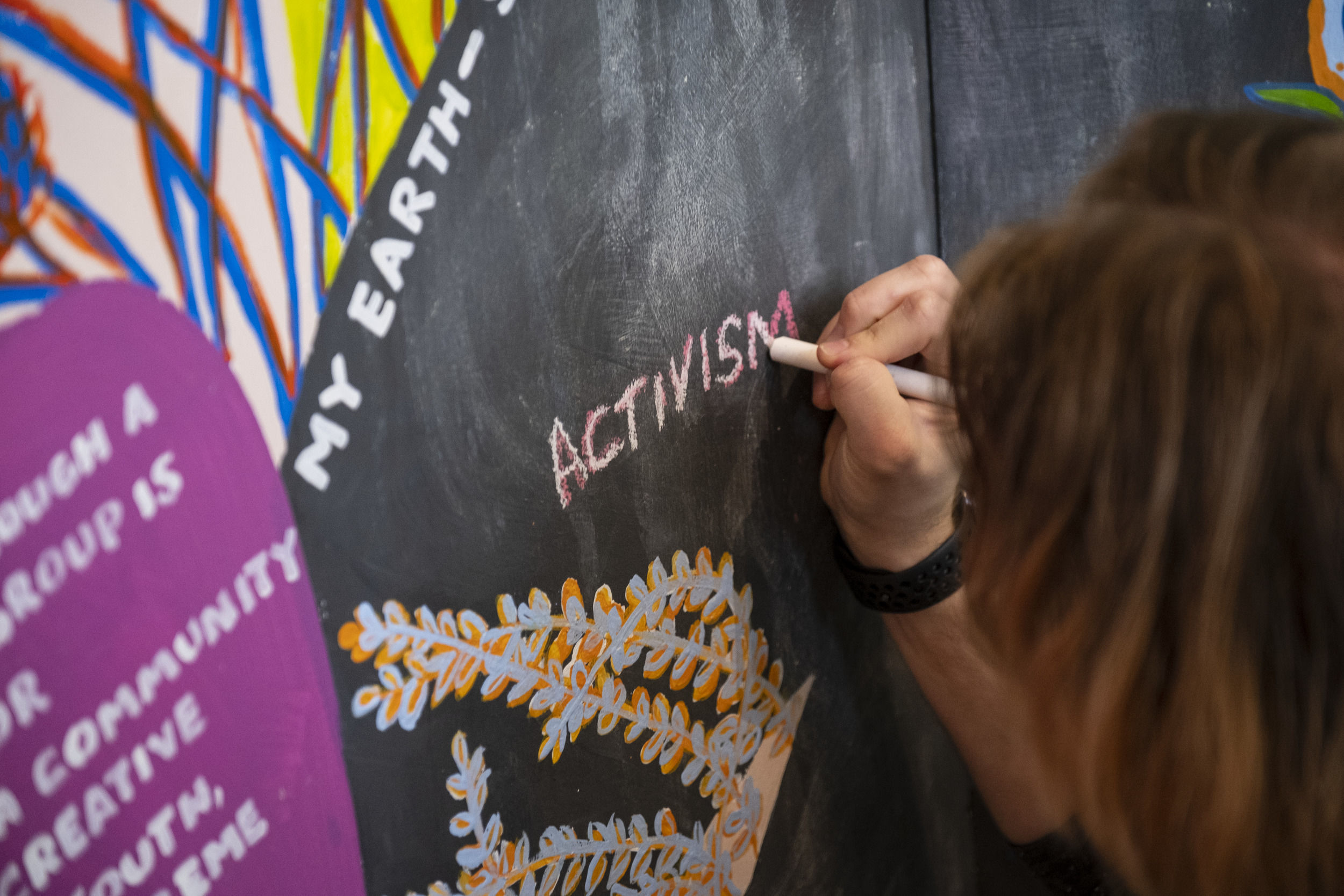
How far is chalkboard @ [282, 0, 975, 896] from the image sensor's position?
1.52 ft

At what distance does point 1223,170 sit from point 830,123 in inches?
13.8

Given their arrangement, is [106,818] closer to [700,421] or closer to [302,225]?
[302,225]

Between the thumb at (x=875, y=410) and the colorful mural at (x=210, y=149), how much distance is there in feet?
1.13

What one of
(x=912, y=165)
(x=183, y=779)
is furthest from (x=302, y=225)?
(x=912, y=165)

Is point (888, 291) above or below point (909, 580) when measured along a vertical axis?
above

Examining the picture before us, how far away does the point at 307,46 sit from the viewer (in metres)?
0.41

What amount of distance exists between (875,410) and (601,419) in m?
0.20

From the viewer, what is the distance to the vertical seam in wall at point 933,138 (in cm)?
85

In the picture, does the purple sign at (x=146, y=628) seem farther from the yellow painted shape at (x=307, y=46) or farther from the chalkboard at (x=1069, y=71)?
the chalkboard at (x=1069, y=71)

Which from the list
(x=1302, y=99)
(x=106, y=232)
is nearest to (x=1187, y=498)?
(x=106, y=232)

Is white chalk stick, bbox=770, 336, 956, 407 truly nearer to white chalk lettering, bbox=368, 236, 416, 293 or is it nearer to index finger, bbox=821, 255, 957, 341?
index finger, bbox=821, 255, 957, 341

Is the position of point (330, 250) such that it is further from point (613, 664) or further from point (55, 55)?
point (613, 664)

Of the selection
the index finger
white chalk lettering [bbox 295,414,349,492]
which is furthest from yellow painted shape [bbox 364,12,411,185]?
the index finger

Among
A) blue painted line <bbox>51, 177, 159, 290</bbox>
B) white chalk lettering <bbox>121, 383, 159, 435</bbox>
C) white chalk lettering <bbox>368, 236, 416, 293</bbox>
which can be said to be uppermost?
blue painted line <bbox>51, 177, 159, 290</bbox>
